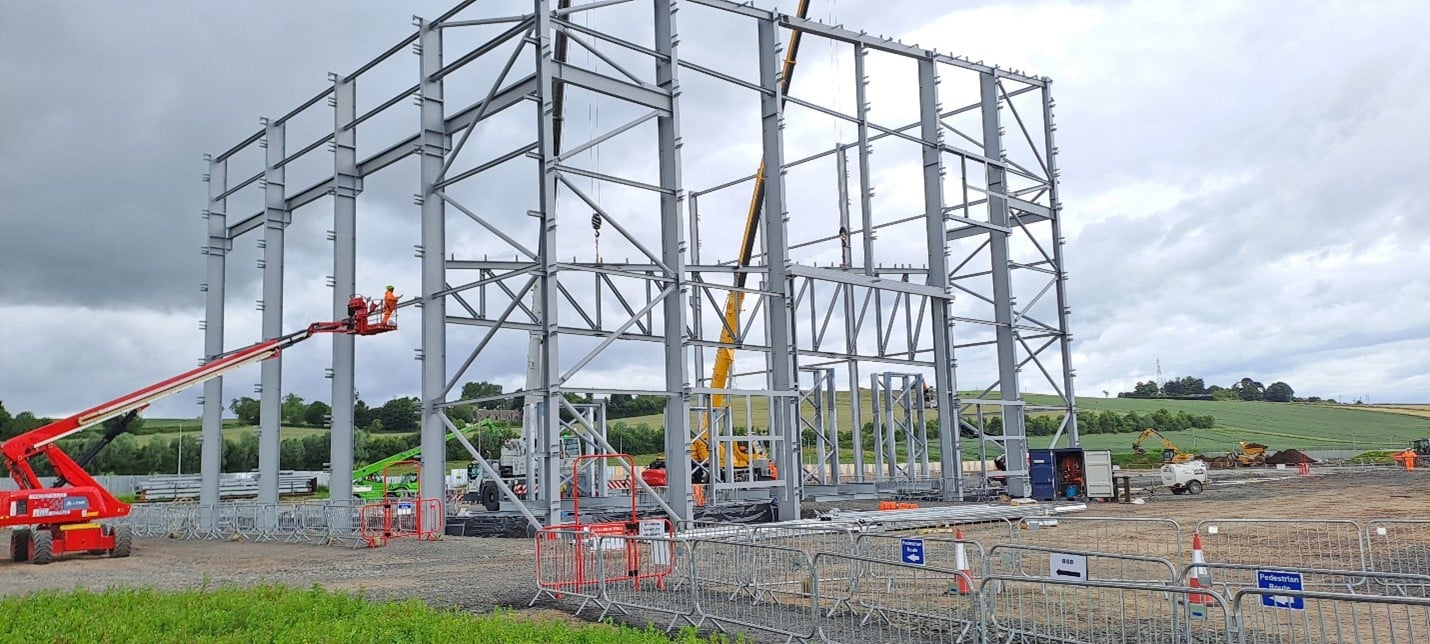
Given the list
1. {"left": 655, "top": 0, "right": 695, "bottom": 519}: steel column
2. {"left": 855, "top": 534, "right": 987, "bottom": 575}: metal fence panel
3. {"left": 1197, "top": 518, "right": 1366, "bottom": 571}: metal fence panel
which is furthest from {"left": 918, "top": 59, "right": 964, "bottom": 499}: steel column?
{"left": 855, "top": 534, "right": 987, "bottom": 575}: metal fence panel

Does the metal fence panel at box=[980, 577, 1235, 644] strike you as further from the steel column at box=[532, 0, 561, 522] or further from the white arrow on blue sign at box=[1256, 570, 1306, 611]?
the steel column at box=[532, 0, 561, 522]

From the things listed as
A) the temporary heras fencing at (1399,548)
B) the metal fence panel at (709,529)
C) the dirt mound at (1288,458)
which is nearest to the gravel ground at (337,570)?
the metal fence panel at (709,529)

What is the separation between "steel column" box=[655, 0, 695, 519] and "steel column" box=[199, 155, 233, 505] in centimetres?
1655

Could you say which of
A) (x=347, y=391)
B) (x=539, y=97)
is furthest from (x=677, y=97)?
(x=347, y=391)

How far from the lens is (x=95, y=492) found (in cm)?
2266

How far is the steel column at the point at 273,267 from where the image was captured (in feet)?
99.9

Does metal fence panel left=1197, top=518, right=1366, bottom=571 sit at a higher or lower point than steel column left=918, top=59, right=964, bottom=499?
lower

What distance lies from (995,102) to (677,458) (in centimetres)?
1956

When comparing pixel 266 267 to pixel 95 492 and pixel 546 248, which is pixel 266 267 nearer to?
pixel 95 492

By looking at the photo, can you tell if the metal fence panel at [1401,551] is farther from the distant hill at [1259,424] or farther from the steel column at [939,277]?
the distant hill at [1259,424]

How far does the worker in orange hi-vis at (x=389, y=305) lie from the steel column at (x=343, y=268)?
79.5 inches

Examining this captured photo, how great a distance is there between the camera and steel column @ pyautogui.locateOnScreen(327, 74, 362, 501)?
A: 27891 mm

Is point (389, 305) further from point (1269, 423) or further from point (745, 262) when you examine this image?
point (1269, 423)

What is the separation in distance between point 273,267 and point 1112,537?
24855 millimetres
